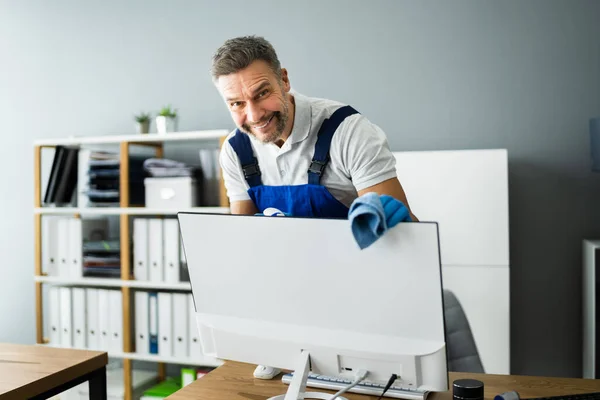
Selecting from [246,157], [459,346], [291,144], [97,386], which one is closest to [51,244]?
[97,386]

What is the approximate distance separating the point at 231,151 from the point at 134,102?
7.05 feet

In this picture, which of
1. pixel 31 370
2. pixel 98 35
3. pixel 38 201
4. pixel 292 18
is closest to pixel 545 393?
pixel 31 370

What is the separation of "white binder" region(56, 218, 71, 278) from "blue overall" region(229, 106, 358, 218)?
208 cm

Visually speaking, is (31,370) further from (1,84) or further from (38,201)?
(1,84)

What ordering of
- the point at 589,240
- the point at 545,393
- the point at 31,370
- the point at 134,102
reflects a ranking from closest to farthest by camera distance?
the point at 545,393 → the point at 31,370 → the point at 589,240 → the point at 134,102

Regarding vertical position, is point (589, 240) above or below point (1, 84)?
below

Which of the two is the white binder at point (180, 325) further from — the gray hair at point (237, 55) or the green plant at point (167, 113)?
the gray hair at point (237, 55)

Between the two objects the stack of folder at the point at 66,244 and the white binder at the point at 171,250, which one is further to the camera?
the stack of folder at the point at 66,244

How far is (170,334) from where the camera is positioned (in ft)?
10.9

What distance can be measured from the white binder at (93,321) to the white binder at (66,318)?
0.11 metres

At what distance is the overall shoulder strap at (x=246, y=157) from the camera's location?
1.81 meters

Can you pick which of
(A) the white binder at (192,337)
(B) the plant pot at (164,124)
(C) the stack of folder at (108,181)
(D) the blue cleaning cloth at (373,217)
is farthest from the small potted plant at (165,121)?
(D) the blue cleaning cloth at (373,217)

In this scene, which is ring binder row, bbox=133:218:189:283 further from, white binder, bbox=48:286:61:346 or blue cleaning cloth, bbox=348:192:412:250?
blue cleaning cloth, bbox=348:192:412:250

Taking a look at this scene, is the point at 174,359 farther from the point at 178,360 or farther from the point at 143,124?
the point at 143,124
